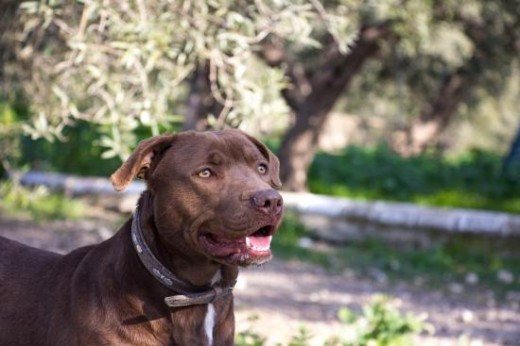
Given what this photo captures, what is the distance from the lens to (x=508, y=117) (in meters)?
42.4

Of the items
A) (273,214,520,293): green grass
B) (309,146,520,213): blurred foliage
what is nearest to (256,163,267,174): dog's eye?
(273,214,520,293): green grass

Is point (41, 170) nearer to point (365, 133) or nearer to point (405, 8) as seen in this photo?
point (405, 8)

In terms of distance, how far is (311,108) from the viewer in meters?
16.9

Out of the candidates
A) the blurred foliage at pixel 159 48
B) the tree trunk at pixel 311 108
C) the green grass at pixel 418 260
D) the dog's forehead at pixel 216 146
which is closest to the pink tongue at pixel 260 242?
the dog's forehead at pixel 216 146

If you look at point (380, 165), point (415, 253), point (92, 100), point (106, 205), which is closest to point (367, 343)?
point (92, 100)

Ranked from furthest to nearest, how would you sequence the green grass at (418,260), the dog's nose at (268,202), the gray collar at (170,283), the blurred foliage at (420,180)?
the blurred foliage at (420,180), the green grass at (418,260), the gray collar at (170,283), the dog's nose at (268,202)

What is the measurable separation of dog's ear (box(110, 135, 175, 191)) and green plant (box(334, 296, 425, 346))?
210 cm

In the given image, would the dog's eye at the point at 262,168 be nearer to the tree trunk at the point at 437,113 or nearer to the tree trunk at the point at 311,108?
the tree trunk at the point at 311,108

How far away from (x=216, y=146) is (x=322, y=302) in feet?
17.3

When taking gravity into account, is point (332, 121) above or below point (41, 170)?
below

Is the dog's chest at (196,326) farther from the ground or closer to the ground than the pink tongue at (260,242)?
closer to the ground

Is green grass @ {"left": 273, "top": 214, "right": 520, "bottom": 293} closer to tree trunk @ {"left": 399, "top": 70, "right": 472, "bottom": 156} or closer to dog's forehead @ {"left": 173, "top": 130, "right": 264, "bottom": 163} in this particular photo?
dog's forehead @ {"left": 173, "top": 130, "right": 264, "bottom": 163}

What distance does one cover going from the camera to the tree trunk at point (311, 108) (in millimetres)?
16438

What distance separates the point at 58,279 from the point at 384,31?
12.0 metres
